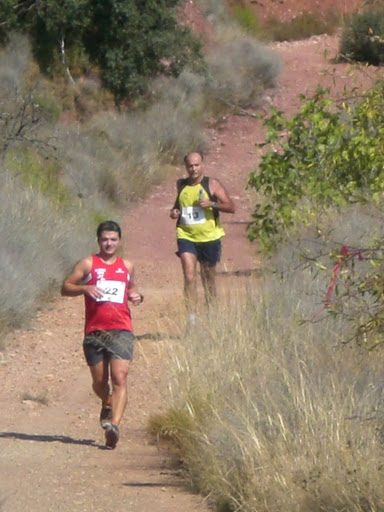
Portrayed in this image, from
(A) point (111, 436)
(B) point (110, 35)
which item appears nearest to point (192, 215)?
(A) point (111, 436)

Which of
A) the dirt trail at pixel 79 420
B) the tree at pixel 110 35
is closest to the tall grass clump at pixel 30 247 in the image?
the dirt trail at pixel 79 420

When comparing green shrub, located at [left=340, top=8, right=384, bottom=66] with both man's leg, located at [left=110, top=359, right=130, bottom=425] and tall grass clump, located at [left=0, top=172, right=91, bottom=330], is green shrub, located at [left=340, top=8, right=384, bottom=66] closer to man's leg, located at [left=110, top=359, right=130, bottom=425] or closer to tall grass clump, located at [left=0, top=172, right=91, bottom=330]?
tall grass clump, located at [left=0, top=172, right=91, bottom=330]

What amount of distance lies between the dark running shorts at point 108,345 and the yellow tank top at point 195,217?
289 centimetres

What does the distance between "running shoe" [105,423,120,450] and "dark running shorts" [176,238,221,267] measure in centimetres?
313

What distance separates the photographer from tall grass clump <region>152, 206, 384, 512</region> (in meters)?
5.15

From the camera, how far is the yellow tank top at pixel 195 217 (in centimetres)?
1014

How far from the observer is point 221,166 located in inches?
945

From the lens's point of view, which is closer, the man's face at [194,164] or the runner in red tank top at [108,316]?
the runner in red tank top at [108,316]

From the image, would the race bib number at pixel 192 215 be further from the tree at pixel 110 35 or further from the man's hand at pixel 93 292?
the tree at pixel 110 35

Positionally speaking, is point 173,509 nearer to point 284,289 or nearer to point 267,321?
point 267,321

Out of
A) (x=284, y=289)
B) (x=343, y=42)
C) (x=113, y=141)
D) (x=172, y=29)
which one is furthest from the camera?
(x=343, y=42)

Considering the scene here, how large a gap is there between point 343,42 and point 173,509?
23.6 m

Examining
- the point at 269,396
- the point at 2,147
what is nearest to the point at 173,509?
the point at 269,396

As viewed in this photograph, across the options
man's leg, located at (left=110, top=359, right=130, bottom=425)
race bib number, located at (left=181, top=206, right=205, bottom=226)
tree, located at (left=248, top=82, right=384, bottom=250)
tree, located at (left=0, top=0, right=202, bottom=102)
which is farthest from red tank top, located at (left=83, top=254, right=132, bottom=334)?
tree, located at (left=0, top=0, right=202, bottom=102)
